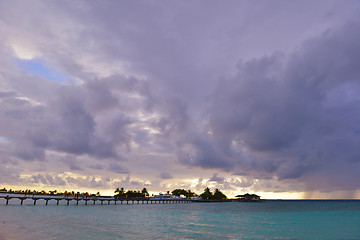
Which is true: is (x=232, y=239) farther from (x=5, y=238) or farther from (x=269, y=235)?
(x=5, y=238)

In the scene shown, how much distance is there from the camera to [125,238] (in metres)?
32.7

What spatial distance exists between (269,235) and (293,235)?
13.5ft

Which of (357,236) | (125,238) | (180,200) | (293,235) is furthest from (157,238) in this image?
(180,200)

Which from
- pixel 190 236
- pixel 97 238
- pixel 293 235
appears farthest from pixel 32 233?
pixel 293 235

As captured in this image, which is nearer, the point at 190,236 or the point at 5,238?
the point at 5,238

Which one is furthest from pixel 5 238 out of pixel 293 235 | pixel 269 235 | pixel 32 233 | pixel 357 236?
pixel 357 236

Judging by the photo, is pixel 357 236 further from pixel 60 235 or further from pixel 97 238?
pixel 60 235

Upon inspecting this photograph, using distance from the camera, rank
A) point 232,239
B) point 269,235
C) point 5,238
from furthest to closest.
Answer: point 269,235 < point 232,239 < point 5,238

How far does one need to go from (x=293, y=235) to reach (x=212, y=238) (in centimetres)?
1408

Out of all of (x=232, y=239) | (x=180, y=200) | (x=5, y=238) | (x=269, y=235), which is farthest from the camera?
(x=180, y=200)

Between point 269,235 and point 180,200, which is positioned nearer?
point 269,235

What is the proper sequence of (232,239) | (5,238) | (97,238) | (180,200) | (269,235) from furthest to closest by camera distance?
(180,200), (269,235), (232,239), (97,238), (5,238)

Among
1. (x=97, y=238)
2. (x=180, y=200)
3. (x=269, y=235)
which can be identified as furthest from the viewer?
(x=180, y=200)

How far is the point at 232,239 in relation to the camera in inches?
1366
